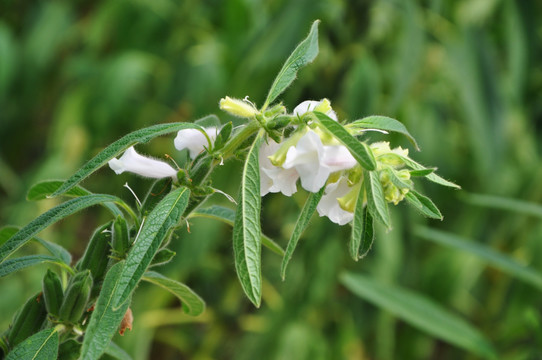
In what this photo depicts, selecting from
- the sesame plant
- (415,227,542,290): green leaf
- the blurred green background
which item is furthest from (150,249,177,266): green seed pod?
the blurred green background

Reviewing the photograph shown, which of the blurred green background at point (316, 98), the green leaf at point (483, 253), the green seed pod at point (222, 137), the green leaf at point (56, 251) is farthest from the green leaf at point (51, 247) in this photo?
the blurred green background at point (316, 98)

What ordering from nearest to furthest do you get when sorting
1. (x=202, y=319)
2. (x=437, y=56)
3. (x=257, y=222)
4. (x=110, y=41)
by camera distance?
(x=257, y=222) < (x=202, y=319) < (x=437, y=56) < (x=110, y=41)

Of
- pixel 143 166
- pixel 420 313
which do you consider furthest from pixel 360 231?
pixel 420 313

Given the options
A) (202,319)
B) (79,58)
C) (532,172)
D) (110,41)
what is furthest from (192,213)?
(110,41)

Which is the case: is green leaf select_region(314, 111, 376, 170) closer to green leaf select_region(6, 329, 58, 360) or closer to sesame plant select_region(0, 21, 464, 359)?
sesame plant select_region(0, 21, 464, 359)

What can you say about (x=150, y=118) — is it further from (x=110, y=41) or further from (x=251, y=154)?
(x=251, y=154)

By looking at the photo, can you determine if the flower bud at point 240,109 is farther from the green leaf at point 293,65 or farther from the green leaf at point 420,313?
the green leaf at point 420,313
